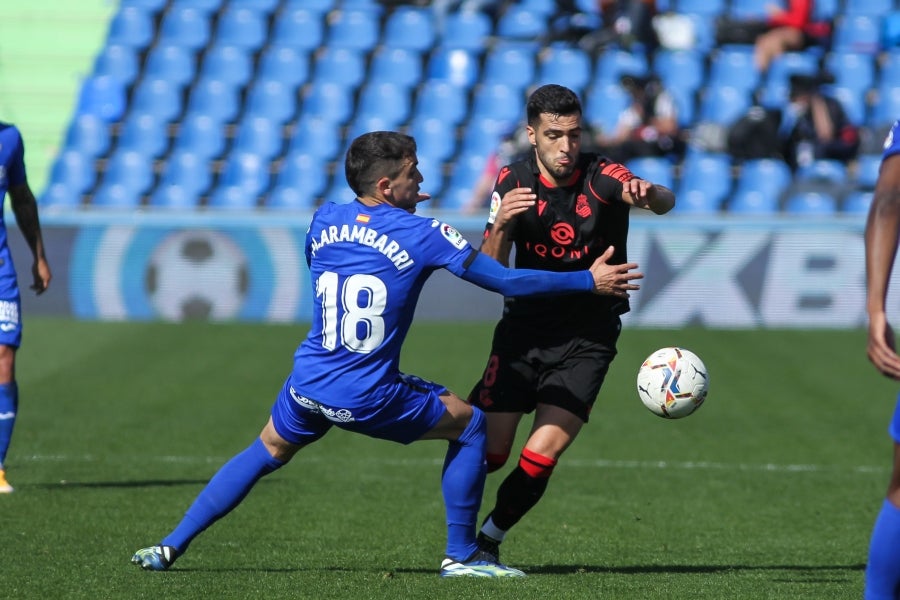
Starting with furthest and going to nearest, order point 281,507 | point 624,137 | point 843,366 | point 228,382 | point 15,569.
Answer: point 624,137
point 843,366
point 228,382
point 281,507
point 15,569

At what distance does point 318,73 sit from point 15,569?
15093 mm

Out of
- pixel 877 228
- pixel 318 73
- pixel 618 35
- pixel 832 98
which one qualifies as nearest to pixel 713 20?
pixel 618 35

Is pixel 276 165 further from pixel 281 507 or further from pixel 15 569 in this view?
pixel 15 569

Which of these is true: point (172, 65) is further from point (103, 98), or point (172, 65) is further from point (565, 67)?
point (565, 67)

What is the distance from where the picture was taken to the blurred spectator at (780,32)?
19953 millimetres

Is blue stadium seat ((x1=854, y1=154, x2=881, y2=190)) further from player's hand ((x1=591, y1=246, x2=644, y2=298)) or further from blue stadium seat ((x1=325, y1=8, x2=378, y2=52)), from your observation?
player's hand ((x1=591, y1=246, x2=644, y2=298))

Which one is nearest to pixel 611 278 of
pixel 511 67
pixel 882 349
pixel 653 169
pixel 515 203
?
pixel 515 203

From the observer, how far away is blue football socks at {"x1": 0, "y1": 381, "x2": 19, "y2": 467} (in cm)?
815

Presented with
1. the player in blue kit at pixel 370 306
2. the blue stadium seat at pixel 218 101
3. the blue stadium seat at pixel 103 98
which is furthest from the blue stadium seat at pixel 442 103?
the player in blue kit at pixel 370 306

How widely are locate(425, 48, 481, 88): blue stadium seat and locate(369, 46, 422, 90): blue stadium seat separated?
9.2 inches

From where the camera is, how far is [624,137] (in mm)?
17719

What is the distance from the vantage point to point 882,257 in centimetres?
401

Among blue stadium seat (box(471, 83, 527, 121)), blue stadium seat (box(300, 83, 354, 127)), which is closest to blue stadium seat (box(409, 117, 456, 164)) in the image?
blue stadium seat (box(471, 83, 527, 121))

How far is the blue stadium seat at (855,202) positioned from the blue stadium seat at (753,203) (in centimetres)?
84
